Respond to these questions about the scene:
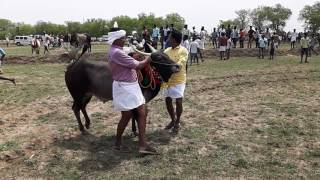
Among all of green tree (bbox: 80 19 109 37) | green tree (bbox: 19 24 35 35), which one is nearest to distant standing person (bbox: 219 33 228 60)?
green tree (bbox: 80 19 109 37)

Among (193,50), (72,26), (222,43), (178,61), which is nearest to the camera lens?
(178,61)

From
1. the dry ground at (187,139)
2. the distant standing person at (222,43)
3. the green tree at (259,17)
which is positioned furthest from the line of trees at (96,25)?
the dry ground at (187,139)

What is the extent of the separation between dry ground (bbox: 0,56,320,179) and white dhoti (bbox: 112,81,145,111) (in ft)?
2.53

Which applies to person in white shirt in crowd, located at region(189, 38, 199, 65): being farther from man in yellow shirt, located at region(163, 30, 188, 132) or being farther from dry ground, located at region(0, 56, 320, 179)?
man in yellow shirt, located at region(163, 30, 188, 132)

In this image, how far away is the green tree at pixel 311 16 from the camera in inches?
2835

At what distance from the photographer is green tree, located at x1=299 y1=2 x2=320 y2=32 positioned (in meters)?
72.0

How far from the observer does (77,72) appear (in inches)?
325

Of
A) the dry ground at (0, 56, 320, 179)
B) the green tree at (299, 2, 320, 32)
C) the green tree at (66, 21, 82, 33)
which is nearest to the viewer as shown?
the dry ground at (0, 56, 320, 179)

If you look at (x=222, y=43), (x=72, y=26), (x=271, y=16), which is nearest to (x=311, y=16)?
(x=271, y=16)

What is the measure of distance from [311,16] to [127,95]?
73.7 metres

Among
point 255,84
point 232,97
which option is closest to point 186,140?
point 232,97

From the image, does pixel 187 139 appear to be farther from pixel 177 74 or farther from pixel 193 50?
pixel 193 50

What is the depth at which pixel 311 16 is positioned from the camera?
75.3 meters

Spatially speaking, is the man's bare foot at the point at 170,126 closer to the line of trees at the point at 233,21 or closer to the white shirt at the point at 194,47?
the white shirt at the point at 194,47
